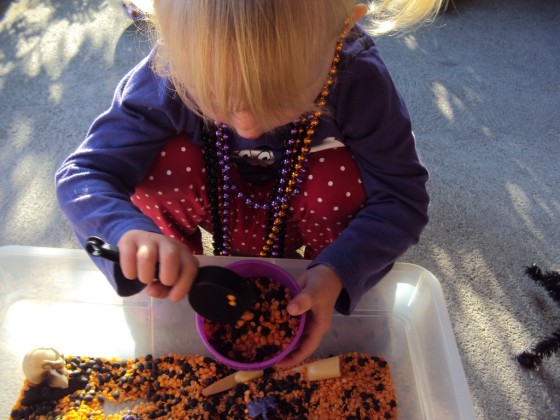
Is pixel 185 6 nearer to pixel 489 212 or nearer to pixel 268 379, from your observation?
pixel 268 379

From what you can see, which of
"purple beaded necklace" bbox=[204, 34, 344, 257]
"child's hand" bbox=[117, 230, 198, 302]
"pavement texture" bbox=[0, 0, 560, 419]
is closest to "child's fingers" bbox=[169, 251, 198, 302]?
"child's hand" bbox=[117, 230, 198, 302]

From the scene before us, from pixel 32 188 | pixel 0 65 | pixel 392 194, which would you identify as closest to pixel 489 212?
pixel 392 194

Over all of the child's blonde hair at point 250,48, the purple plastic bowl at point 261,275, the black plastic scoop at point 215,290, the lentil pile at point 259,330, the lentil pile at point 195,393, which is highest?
the child's blonde hair at point 250,48

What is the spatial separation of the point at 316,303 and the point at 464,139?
2.47 feet

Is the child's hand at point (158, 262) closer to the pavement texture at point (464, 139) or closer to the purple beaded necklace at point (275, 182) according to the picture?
the purple beaded necklace at point (275, 182)

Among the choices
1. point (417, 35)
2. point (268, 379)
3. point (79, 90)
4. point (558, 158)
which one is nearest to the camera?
point (268, 379)

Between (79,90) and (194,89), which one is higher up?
(194,89)

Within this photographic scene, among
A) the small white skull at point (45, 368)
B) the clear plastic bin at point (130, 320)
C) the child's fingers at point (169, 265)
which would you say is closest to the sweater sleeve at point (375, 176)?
the clear plastic bin at point (130, 320)

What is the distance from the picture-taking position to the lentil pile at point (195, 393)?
76 centimetres

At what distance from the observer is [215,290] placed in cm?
59

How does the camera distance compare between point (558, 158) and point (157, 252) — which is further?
point (558, 158)

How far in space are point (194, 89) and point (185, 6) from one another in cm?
8

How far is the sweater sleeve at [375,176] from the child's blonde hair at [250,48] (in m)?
0.15

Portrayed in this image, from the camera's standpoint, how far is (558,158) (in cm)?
122
